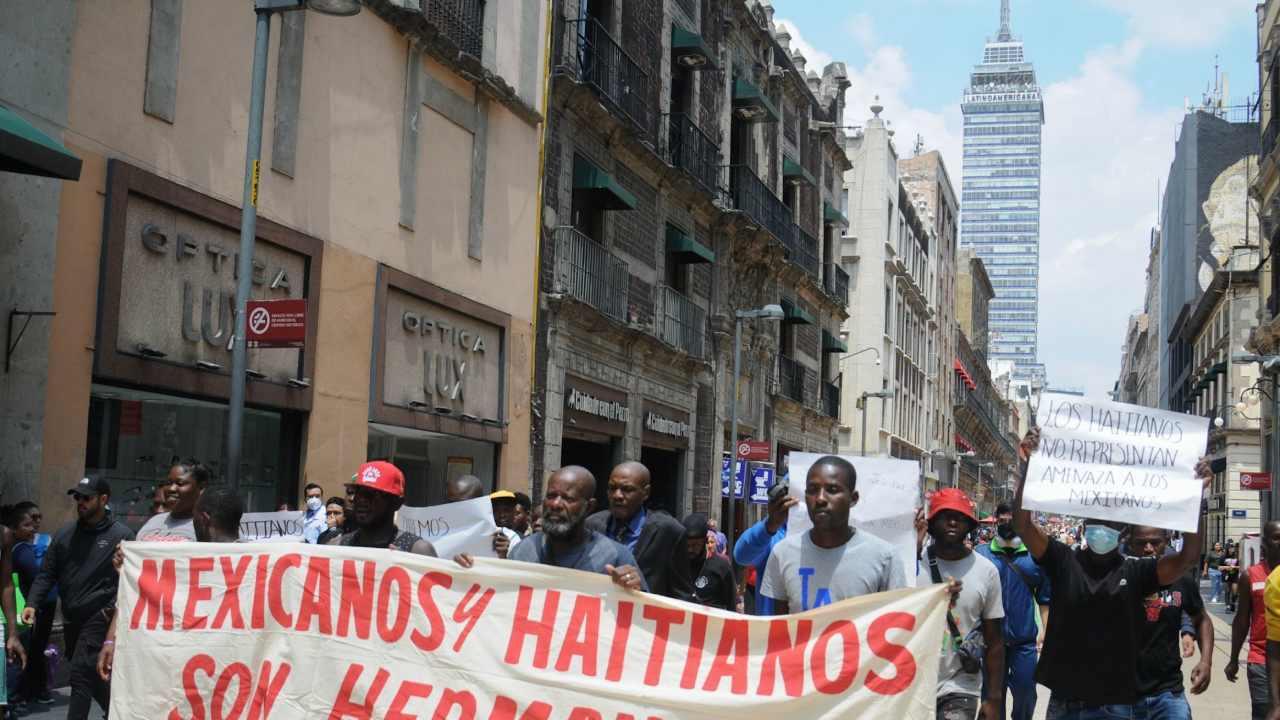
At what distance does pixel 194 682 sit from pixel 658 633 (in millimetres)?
2132

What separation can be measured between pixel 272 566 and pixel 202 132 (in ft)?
26.8

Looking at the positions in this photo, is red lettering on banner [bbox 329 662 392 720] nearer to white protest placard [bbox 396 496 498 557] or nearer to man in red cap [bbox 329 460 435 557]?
man in red cap [bbox 329 460 435 557]

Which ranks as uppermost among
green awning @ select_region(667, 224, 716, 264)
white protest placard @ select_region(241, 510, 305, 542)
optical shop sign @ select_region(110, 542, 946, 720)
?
green awning @ select_region(667, 224, 716, 264)

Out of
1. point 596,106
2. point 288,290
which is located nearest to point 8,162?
point 288,290

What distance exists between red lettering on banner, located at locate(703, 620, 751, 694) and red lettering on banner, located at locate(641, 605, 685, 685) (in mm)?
201

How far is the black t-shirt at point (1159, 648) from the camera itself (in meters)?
7.18

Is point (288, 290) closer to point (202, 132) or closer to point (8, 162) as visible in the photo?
point (202, 132)

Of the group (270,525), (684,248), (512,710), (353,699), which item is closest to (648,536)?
(512,710)

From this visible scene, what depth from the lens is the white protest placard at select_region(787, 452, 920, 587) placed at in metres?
8.40

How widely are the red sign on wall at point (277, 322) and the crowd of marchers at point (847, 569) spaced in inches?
131

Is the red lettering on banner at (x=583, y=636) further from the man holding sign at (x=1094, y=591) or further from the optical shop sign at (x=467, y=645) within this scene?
the man holding sign at (x=1094, y=591)

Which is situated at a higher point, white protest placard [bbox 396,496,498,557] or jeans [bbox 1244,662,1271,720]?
white protest placard [bbox 396,496,498,557]

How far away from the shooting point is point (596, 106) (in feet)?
77.4

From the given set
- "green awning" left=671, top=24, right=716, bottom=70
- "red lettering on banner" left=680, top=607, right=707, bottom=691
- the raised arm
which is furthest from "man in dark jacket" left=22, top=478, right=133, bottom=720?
"green awning" left=671, top=24, right=716, bottom=70
